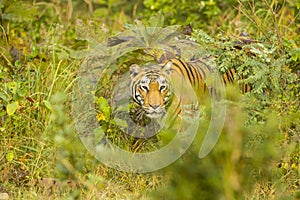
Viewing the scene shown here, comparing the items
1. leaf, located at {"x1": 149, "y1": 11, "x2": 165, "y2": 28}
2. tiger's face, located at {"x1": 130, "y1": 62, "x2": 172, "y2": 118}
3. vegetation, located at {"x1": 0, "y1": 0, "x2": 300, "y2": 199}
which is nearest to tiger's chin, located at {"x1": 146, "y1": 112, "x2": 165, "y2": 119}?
tiger's face, located at {"x1": 130, "y1": 62, "x2": 172, "y2": 118}

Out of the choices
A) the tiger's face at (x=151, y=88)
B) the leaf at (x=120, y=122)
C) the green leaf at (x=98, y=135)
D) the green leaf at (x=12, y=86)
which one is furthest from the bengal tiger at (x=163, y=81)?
the green leaf at (x=12, y=86)

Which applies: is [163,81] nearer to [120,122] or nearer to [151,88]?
[151,88]

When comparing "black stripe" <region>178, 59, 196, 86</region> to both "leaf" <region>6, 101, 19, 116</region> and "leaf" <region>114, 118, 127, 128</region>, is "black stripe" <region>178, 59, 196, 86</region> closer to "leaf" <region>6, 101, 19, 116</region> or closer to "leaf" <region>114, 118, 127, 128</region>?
"leaf" <region>114, 118, 127, 128</region>

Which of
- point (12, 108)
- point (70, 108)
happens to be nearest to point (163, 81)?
point (70, 108)

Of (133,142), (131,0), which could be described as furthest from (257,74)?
(131,0)

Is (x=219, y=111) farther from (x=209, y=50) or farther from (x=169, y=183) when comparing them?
(x=209, y=50)

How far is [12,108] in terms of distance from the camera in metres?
4.66

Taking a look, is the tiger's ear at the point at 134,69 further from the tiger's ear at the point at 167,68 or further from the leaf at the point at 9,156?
the leaf at the point at 9,156

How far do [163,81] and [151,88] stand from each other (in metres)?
0.11

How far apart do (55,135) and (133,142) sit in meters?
0.54

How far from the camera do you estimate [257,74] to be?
4559mm

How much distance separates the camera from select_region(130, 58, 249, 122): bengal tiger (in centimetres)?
478

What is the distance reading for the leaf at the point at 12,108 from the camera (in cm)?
466

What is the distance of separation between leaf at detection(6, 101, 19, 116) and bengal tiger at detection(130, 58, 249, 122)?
82 centimetres
